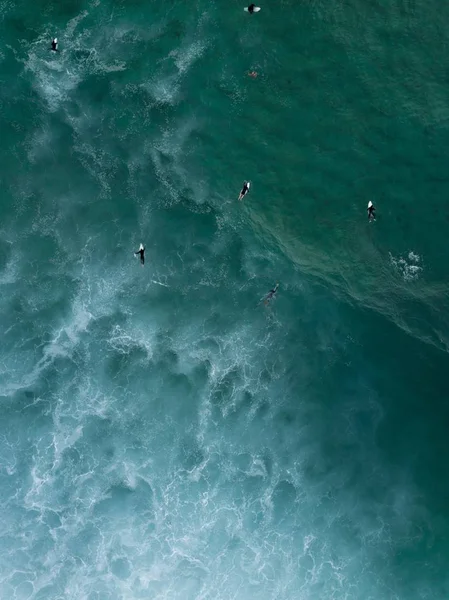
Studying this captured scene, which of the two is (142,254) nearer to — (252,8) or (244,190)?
(244,190)

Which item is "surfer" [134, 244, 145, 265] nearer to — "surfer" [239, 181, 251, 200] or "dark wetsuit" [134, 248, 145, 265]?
"dark wetsuit" [134, 248, 145, 265]

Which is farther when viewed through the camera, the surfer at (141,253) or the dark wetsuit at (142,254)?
the dark wetsuit at (142,254)

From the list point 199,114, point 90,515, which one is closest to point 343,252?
point 199,114

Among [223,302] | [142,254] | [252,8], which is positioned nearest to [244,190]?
[223,302]

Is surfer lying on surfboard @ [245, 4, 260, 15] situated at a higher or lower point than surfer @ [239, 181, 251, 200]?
higher

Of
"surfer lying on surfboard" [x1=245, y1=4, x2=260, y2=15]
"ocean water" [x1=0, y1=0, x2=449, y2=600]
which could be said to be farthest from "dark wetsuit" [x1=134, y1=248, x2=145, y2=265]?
"surfer lying on surfboard" [x1=245, y1=4, x2=260, y2=15]

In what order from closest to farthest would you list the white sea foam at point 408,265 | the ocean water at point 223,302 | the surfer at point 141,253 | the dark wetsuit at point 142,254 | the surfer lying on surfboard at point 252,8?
Result: the surfer at point 141,253 < the surfer lying on surfboard at point 252,8 < the dark wetsuit at point 142,254 < the white sea foam at point 408,265 < the ocean water at point 223,302

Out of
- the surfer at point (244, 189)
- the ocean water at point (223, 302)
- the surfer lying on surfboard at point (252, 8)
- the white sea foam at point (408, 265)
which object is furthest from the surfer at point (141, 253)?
the surfer lying on surfboard at point (252, 8)

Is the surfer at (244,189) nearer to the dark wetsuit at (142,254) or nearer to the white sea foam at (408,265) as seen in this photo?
the dark wetsuit at (142,254)

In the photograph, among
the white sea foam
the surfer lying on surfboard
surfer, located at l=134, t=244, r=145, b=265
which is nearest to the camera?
surfer, located at l=134, t=244, r=145, b=265
